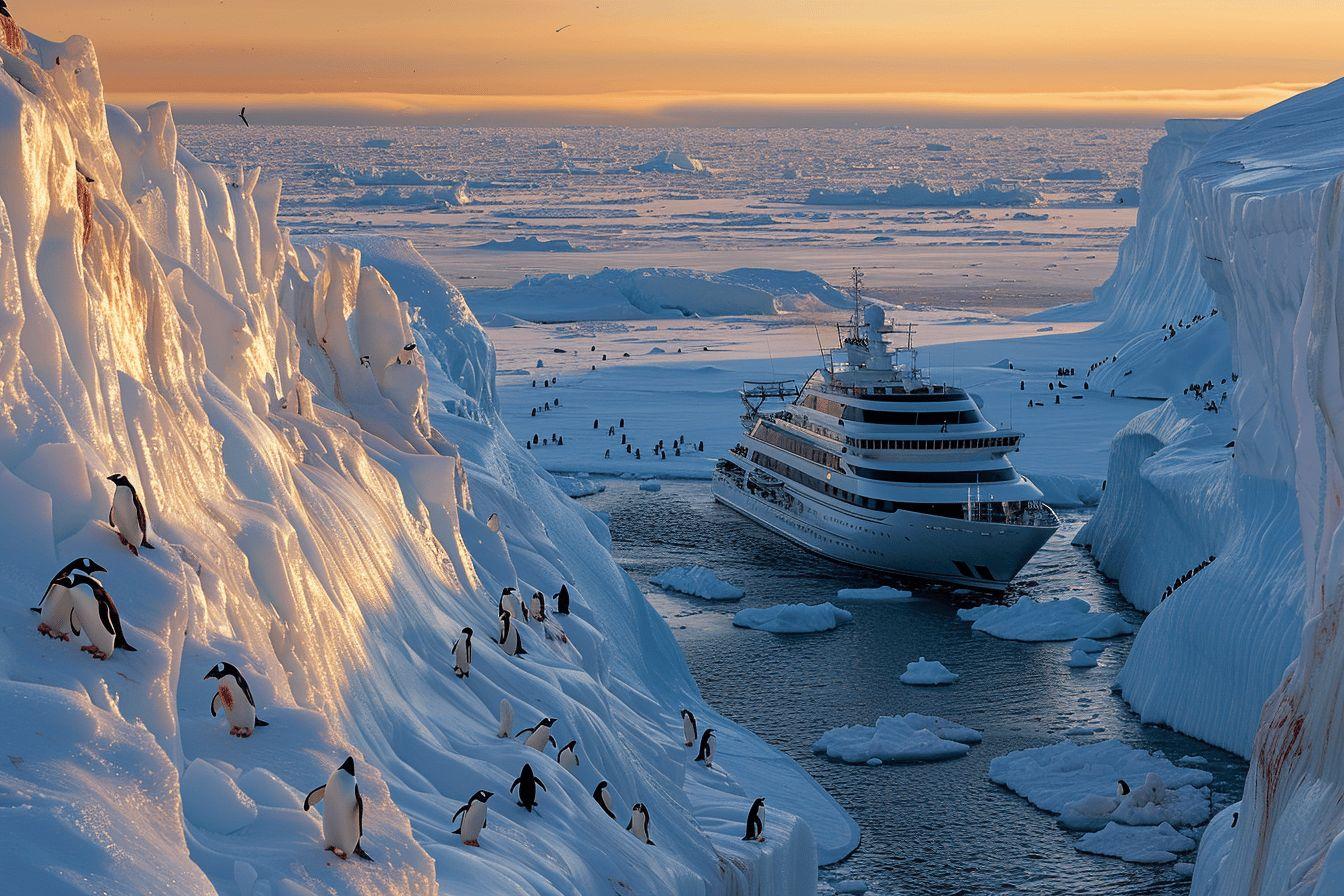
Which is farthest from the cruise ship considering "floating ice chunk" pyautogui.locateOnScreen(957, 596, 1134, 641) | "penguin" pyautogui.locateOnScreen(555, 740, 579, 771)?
"penguin" pyautogui.locateOnScreen(555, 740, 579, 771)

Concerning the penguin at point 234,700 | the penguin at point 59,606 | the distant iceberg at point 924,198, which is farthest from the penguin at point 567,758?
the distant iceberg at point 924,198

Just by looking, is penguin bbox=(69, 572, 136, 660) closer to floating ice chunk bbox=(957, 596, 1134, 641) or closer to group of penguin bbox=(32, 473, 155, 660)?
group of penguin bbox=(32, 473, 155, 660)

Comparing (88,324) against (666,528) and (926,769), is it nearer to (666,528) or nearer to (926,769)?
(926,769)

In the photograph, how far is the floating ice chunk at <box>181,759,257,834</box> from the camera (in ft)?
32.3

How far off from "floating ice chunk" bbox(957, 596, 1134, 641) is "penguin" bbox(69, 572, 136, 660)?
76.7 ft

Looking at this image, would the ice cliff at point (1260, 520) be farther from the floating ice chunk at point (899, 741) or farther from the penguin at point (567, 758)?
the penguin at point (567, 758)

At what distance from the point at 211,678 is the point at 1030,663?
20.7 meters

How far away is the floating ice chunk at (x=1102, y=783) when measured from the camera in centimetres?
2173

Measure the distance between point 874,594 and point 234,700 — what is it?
84.1ft

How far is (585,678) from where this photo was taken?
18672 mm

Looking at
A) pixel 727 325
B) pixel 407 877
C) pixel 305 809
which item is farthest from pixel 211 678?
pixel 727 325

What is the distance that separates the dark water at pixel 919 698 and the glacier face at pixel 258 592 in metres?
1.18

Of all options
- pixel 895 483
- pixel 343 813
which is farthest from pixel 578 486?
pixel 343 813

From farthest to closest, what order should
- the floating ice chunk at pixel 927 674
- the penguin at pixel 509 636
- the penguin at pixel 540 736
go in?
the floating ice chunk at pixel 927 674
the penguin at pixel 509 636
the penguin at pixel 540 736
